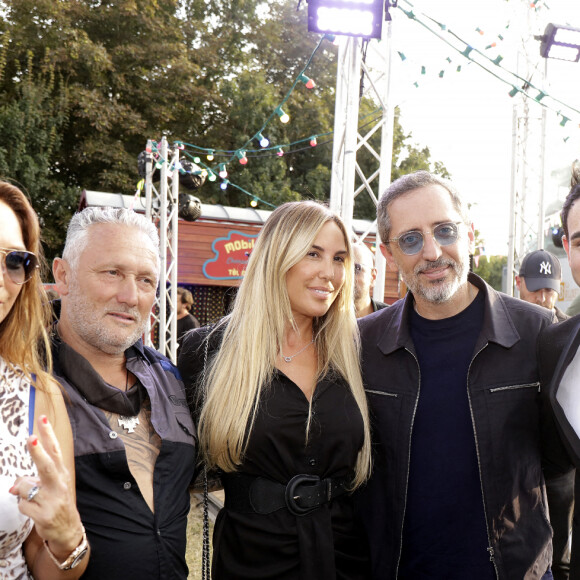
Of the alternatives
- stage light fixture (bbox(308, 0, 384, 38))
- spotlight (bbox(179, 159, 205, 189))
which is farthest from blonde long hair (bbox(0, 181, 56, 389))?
spotlight (bbox(179, 159, 205, 189))

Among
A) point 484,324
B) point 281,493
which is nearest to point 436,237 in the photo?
point 484,324

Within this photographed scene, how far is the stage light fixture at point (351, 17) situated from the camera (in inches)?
206

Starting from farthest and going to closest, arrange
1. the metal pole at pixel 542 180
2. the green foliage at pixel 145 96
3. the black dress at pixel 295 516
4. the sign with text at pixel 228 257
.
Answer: the green foliage at pixel 145 96
the sign with text at pixel 228 257
the metal pole at pixel 542 180
the black dress at pixel 295 516

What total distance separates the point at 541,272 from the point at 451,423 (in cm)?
324

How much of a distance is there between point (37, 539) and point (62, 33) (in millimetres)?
17793

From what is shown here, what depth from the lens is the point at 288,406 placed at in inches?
Answer: 96.3

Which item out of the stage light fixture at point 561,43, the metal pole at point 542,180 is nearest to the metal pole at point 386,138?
the stage light fixture at point 561,43

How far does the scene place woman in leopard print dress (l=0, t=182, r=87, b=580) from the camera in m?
1.56

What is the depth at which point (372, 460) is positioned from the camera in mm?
2568

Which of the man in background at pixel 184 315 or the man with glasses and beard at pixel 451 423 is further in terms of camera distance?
the man in background at pixel 184 315

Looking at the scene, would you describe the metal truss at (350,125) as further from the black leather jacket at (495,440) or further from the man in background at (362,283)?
the black leather jacket at (495,440)

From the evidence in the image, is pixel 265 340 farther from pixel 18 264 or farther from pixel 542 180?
pixel 542 180

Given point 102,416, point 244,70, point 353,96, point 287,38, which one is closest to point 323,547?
point 102,416

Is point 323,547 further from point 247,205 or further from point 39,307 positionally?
point 247,205
